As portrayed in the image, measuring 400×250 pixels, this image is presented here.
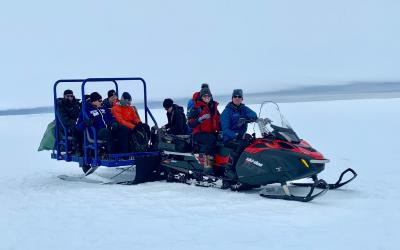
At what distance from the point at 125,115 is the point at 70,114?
3.72 feet

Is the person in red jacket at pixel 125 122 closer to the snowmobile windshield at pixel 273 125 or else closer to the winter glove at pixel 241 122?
the winter glove at pixel 241 122

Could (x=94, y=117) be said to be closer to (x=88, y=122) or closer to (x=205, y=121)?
(x=88, y=122)

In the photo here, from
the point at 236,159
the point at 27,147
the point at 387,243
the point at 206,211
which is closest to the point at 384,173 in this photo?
the point at 236,159

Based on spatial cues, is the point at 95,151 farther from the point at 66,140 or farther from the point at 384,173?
the point at 384,173

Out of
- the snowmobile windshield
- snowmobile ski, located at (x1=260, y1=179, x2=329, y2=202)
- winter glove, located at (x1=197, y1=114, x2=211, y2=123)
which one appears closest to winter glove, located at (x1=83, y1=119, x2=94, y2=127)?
winter glove, located at (x1=197, y1=114, x2=211, y2=123)

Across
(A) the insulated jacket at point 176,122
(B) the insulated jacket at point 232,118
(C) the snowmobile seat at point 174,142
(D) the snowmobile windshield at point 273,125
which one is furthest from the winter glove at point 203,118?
(A) the insulated jacket at point 176,122

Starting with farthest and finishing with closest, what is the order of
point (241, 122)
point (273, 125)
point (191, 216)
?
point (241, 122)
point (273, 125)
point (191, 216)

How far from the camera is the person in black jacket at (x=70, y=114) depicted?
9.70 meters

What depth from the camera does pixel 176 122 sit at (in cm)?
941

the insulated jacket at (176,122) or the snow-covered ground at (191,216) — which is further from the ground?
the insulated jacket at (176,122)

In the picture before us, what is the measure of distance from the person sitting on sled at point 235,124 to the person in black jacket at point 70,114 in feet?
8.78

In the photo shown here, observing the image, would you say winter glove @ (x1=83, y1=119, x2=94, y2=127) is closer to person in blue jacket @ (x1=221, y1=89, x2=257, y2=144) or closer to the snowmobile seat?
the snowmobile seat

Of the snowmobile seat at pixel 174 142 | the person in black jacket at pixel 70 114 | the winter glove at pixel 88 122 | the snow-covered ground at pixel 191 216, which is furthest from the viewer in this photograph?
the person in black jacket at pixel 70 114

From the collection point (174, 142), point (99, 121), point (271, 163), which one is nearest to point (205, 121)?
point (174, 142)
